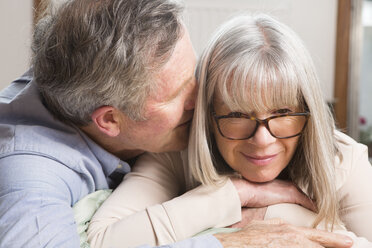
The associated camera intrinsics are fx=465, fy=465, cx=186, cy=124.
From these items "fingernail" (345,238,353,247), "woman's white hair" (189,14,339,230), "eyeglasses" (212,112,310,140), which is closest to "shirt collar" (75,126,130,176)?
"woman's white hair" (189,14,339,230)

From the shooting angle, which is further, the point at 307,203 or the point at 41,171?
the point at 307,203

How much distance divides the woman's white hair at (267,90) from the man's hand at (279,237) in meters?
0.09

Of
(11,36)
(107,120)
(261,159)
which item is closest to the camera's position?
(261,159)

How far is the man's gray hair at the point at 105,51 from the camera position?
1.34m

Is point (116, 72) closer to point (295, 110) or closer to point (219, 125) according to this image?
point (219, 125)

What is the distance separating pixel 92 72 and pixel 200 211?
20.6 inches

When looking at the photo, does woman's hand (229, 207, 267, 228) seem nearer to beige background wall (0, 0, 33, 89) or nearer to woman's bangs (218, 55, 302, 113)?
woman's bangs (218, 55, 302, 113)

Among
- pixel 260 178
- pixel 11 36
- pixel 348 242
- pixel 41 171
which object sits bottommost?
pixel 348 242

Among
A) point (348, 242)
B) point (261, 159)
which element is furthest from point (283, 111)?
point (348, 242)

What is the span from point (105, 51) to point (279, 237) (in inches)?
28.1

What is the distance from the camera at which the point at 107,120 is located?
1522 millimetres

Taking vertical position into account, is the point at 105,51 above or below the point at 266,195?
above

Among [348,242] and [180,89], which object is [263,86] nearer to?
[180,89]

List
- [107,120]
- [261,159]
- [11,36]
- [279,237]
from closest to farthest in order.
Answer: [279,237] < [261,159] < [107,120] < [11,36]
